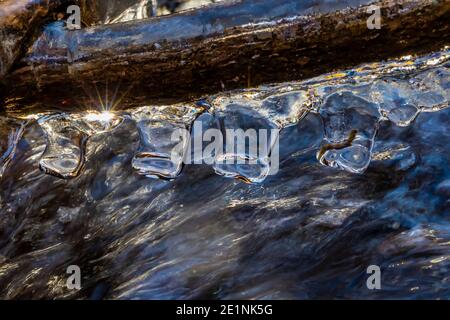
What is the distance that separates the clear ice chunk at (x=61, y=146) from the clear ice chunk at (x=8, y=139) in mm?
252

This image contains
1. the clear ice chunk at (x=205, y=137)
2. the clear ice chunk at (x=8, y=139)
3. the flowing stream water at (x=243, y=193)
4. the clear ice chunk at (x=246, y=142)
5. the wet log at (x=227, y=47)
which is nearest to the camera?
the wet log at (x=227, y=47)

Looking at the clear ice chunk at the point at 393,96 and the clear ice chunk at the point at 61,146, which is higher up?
the clear ice chunk at the point at 393,96

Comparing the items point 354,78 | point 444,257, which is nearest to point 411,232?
point 444,257

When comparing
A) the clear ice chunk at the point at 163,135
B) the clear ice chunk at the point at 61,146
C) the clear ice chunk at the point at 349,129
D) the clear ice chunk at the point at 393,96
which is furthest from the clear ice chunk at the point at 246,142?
the clear ice chunk at the point at 61,146

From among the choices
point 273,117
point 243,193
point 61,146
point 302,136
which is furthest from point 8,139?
point 302,136

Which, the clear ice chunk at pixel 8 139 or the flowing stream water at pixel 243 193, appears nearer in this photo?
the flowing stream water at pixel 243 193

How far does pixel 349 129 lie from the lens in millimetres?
2734

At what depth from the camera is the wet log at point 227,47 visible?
2139mm

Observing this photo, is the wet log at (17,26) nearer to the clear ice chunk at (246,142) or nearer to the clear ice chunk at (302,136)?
the clear ice chunk at (246,142)

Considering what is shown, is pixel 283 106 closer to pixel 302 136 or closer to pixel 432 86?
pixel 302 136

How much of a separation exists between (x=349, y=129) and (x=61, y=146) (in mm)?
1624

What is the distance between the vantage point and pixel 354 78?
2.77 m

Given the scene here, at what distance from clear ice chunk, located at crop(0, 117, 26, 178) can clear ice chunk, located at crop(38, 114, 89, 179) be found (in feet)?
0.83
